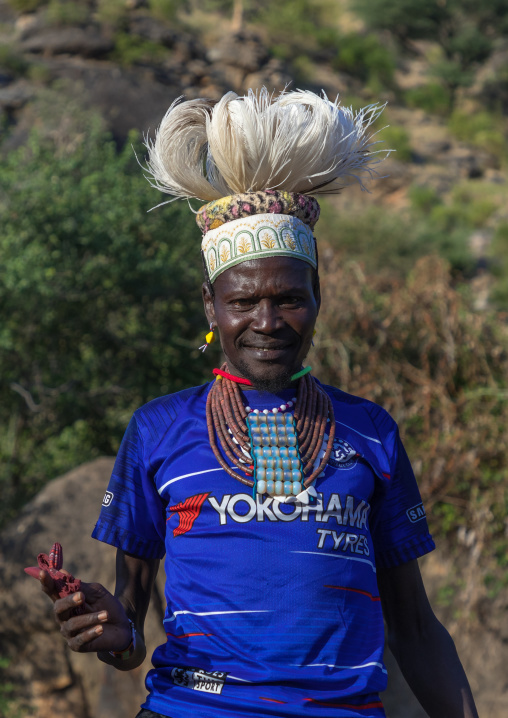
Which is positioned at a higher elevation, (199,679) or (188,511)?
(188,511)

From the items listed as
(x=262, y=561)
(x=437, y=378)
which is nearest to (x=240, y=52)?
(x=437, y=378)

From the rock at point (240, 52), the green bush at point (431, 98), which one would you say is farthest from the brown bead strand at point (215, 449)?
the green bush at point (431, 98)

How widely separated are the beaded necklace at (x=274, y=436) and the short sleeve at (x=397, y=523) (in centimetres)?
21

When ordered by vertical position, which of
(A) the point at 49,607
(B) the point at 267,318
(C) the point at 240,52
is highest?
(C) the point at 240,52

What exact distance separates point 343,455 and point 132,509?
55 cm

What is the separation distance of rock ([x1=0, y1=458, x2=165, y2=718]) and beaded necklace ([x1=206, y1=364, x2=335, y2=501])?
3282 millimetres

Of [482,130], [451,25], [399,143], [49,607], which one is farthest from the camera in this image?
[451,25]

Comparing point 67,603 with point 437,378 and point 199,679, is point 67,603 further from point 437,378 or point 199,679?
point 437,378

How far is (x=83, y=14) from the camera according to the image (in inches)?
906

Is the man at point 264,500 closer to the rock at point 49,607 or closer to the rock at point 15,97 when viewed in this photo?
the rock at point 49,607

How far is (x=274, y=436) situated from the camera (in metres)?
1.98

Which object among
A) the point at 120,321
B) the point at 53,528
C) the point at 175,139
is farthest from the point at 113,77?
the point at 175,139

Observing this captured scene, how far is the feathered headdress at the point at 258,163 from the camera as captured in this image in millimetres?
2006

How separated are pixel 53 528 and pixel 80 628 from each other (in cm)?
374
